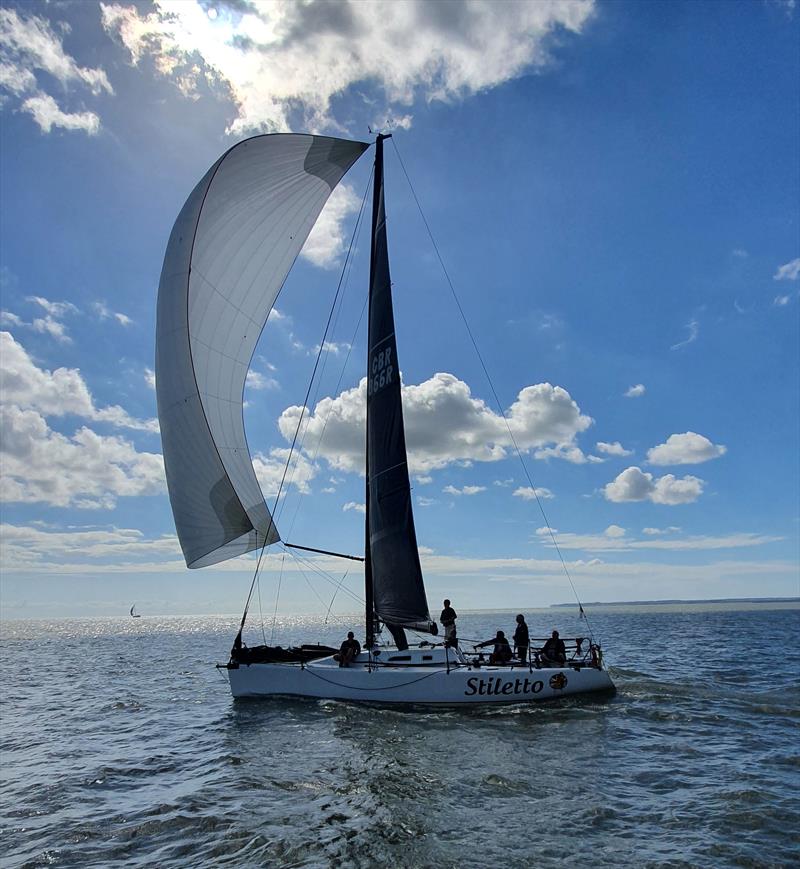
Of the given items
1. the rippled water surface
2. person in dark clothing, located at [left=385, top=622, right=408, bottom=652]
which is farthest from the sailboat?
the rippled water surface

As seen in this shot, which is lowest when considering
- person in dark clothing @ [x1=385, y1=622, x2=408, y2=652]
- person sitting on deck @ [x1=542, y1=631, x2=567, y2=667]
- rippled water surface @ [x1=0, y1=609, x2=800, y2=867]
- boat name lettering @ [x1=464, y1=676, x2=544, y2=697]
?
rippled water surface @ [x1=0, y1=609, x2=800, y2=867]

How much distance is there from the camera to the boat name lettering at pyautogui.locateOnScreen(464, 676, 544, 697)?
17.2 m

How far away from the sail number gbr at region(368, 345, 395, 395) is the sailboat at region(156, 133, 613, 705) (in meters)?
0.04

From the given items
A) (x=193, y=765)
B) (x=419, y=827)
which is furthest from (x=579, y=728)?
(x=193, y=765)

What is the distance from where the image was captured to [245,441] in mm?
20875

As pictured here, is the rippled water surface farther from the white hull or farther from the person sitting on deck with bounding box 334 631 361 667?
the person sitting on deck with bounding box 334 631 361 667

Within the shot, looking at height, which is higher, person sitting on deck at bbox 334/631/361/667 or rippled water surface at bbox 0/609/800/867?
person sitting on deck at bbox 334/631/361/667

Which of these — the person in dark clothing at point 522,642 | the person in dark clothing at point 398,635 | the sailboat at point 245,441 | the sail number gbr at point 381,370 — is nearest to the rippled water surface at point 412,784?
the sailboat at point 245,441

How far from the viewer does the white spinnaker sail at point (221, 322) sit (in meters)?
19.3

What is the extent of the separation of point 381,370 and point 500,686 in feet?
32.6

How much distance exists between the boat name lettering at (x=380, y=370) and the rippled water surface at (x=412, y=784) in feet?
31.3

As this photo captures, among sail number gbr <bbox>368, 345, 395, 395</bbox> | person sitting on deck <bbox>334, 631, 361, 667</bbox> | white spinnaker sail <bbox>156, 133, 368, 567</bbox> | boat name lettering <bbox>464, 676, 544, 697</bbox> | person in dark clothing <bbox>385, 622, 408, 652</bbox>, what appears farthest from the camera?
sail number gbr <bbox>368, 345, 395, 395</bbox>

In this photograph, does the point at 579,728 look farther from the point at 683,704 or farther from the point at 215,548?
the point at 215,548

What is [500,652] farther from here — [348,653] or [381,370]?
[381,370]
